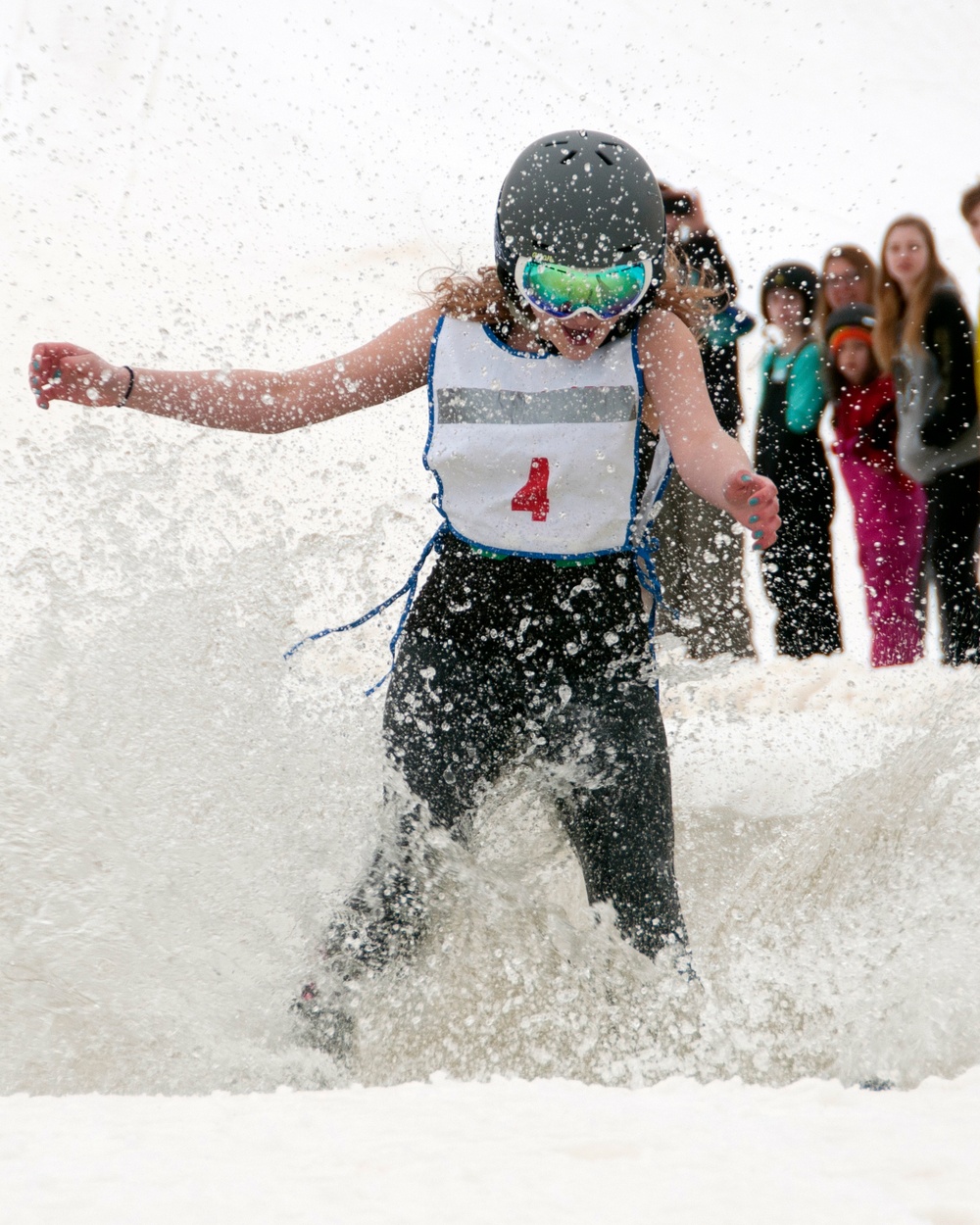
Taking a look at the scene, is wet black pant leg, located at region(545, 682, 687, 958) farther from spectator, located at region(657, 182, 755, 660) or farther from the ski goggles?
spectator, located at region(657, 182, 755, 660)

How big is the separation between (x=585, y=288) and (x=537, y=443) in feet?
0.86

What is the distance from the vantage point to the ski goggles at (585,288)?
1.93 m

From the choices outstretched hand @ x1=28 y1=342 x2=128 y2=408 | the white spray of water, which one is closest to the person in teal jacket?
the white spray of water

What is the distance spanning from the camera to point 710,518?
417 cm

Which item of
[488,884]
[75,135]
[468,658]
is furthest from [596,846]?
[75,135]

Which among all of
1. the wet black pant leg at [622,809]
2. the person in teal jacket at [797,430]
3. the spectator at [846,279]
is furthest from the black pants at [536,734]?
the spectator at [846,279]

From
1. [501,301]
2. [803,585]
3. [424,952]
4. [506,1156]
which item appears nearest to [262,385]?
[501,301]

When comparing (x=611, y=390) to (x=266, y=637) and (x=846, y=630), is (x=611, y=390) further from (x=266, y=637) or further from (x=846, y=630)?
(x=846, y=630)

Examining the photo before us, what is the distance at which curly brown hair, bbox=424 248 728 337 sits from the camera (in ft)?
6.82

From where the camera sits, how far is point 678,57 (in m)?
20.2

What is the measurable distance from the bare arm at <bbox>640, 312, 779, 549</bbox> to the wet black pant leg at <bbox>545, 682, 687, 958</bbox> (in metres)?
0.41

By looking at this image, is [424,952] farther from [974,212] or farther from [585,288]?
[974,212]

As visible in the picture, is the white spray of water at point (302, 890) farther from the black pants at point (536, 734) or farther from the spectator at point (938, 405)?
the spectator at point (938, 405)

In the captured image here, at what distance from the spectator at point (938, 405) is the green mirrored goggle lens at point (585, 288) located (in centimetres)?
230
